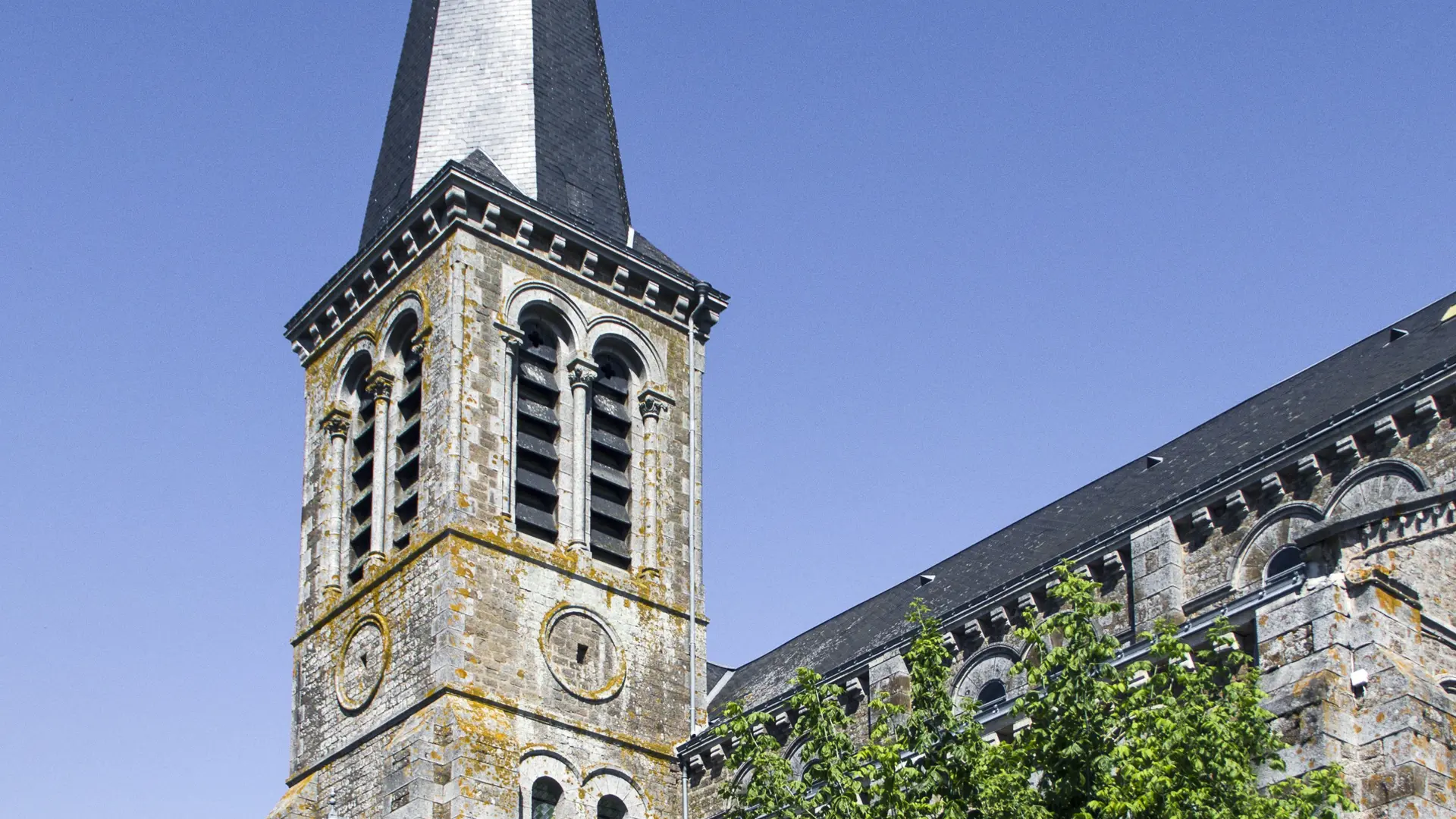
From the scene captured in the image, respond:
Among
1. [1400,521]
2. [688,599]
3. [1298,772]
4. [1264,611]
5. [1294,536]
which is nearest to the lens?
[1298,772]

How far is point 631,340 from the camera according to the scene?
35.4m

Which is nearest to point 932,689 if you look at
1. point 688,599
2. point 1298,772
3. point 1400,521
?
point 1298,772

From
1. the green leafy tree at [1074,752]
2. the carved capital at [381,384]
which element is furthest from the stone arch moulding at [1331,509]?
the carved capital at [381,384]

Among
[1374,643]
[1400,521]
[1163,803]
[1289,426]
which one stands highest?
[1289,426]

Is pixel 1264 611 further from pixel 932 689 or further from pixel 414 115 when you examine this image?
pixel 414 115

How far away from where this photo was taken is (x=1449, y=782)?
1978 cm

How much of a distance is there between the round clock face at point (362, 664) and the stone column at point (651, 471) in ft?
15.1

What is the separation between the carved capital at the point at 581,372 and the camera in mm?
34156

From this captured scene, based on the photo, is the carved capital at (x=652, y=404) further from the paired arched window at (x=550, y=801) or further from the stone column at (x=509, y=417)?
the paired arched window at (x=550, y=801)

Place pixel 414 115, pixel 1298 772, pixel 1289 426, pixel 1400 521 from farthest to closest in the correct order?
pixel 414 115
pixel 1289 426
pixel 1400 521
pixel 1298 772

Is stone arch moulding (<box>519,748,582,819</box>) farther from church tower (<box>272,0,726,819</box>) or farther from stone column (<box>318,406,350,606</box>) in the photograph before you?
stone column (<box>318,406,350,606</box>)

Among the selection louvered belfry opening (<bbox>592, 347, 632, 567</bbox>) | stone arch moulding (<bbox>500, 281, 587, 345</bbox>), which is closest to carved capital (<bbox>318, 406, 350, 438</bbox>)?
stone arch moulding (<bbox>500, 281, 587, 345</bbox>)

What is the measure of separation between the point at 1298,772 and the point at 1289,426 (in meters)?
9.31

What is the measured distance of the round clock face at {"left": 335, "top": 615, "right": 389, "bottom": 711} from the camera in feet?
103
